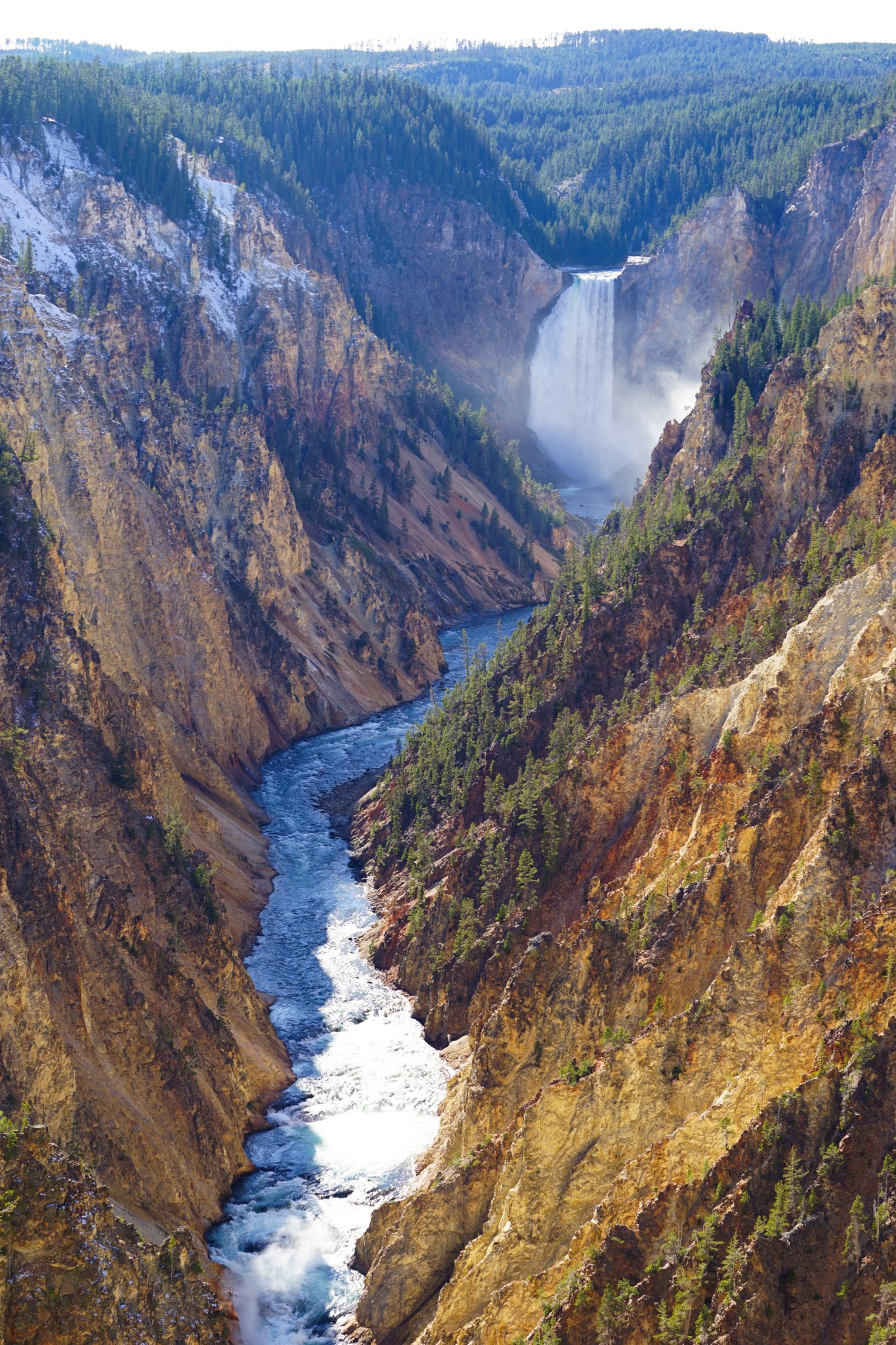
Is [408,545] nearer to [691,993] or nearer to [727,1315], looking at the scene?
[691,993]

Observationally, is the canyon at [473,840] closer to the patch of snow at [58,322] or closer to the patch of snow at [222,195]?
the patch of snow at [58,322]

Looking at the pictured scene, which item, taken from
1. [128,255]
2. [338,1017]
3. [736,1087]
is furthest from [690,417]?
[736,1087]

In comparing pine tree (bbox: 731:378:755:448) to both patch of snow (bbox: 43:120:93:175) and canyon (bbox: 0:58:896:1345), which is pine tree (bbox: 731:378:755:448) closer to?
canyon (bbox: 0:58:896:1345)

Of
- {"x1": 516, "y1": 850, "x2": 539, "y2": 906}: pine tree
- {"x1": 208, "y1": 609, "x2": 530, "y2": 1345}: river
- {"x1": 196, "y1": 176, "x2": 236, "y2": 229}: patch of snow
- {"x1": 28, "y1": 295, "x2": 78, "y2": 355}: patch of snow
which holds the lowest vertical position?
{"x1": 208, "y1": 609, "x2": 530, "y2": 1345}: river

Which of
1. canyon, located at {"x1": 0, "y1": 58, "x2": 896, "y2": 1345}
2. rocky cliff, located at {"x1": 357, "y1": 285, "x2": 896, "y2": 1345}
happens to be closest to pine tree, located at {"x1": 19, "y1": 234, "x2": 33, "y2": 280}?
canyon, located at {"x1": 0, "y1": 58, "x2": 896, "y2": 1345}

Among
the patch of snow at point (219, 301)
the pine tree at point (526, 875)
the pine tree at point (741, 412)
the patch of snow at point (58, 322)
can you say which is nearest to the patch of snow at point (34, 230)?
the patch of snow at point (219, 301)

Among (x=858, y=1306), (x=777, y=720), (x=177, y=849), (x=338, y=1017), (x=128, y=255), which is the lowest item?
(x=338, y=1017)
